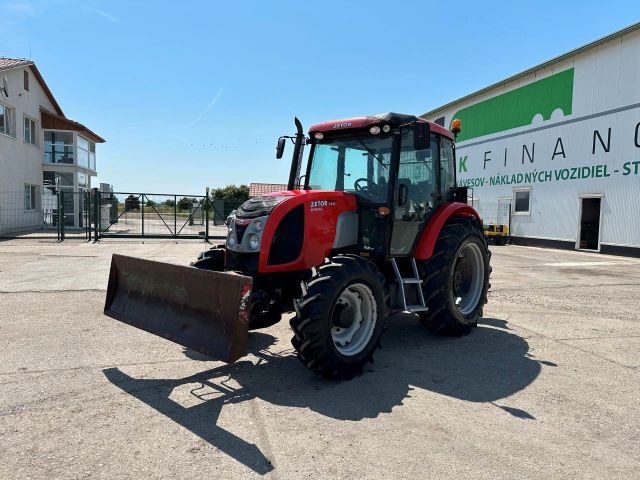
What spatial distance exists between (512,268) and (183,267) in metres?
11.2

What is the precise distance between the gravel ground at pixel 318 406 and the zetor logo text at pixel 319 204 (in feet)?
5.19

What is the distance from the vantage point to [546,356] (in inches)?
210

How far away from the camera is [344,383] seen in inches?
170

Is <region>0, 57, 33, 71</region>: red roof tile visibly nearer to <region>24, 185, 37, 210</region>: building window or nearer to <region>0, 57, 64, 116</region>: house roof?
<region>0, 57, 64, 116</region>: house roof

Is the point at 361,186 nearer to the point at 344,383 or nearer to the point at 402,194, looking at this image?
the point at 402,194

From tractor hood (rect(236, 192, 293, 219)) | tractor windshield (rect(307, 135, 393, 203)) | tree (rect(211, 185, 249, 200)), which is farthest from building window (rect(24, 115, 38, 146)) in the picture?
tree (rect(211, 185, 249, 200))

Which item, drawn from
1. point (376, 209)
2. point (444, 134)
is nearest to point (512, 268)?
point (444, 134)

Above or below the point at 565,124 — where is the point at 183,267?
below

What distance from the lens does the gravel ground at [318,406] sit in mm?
3006

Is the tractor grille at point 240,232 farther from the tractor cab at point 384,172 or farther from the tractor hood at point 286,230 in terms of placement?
the tractor cab at point 384,172

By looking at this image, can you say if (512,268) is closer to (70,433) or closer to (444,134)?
(444,134)

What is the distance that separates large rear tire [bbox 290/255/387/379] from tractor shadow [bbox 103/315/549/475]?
230 mm

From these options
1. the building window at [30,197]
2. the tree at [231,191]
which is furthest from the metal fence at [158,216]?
the tree at [231,191]

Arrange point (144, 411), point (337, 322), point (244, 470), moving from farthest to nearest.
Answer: point (337, 322) < point (144, 411) < point (244, 470)
